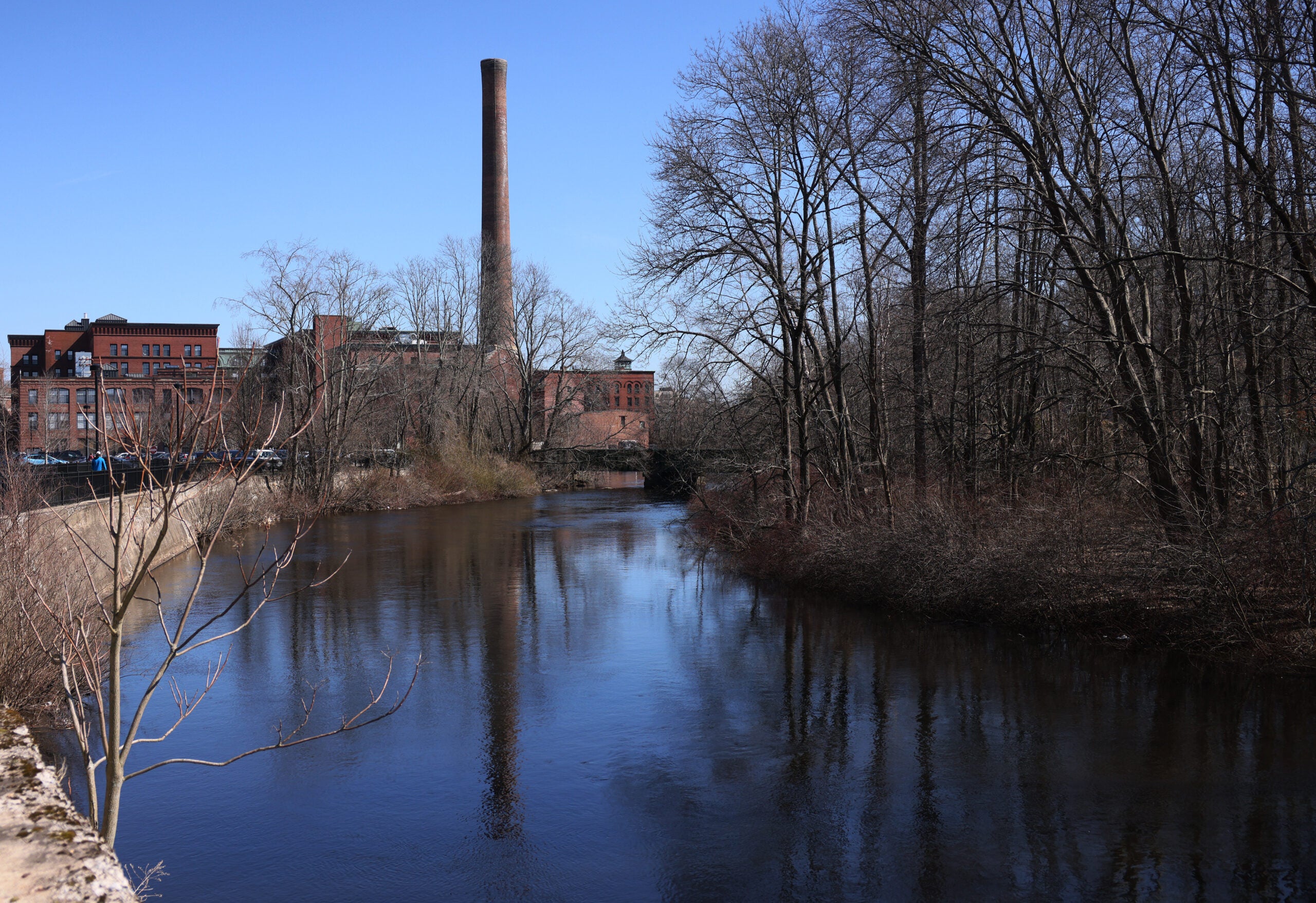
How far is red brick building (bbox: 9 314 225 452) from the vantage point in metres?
82.8

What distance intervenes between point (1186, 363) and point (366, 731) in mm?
12979

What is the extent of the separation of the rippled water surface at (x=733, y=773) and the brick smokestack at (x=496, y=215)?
4332cm

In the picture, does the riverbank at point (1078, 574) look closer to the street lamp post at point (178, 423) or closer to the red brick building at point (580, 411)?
the street lamp post at point (178, 423)

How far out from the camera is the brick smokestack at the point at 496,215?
59.6m

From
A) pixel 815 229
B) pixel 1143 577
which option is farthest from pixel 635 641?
pixel 815 229

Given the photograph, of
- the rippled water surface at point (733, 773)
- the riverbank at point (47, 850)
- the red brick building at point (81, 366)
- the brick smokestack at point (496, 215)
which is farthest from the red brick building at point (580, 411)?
the riverbank at point (47, 850)

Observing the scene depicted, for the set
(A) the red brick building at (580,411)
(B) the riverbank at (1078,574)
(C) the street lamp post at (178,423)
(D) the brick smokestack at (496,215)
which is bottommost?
(B) the riverbank at (1078,574)

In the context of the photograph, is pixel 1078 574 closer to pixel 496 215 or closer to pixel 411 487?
pixel 411 487

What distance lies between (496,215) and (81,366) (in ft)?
164

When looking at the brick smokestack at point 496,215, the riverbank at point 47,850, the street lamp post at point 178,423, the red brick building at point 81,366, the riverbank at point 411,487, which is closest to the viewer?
the riverbank at point 47,850

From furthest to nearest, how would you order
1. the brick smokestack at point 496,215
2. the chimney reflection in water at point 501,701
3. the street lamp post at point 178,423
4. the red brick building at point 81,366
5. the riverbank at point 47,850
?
1. the red brick building at point 81,366
2. the brick smokestack at point 496,215
3. the chimney reflection in water at point 501,701
4. the street lamp post at point 178,423
5. the riverbank at point 47,850

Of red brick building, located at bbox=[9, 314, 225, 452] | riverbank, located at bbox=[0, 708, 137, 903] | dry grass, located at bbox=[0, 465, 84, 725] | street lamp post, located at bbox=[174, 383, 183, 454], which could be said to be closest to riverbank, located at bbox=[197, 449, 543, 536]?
dry grass, located at bbox=[0, 465, 84, 725]

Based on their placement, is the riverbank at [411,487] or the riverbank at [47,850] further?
the riverbank at [411,487]

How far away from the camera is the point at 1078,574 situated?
1548 cm
